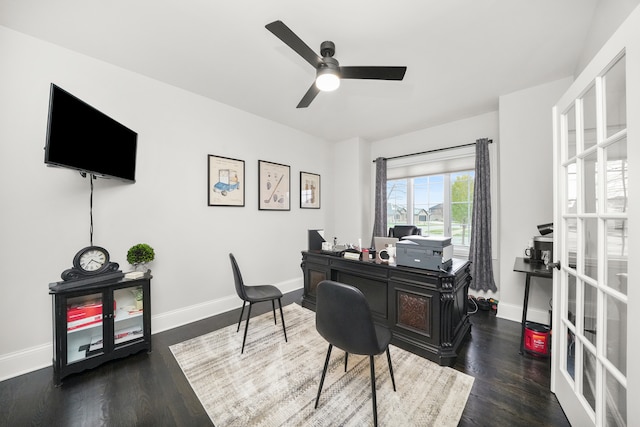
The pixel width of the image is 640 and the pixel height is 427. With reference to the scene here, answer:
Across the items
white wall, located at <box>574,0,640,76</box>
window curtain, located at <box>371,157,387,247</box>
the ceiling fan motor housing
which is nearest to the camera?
white wall, located at <box>574,0,640,76</box>

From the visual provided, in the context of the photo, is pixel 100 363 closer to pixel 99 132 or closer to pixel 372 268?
pixel 99 132

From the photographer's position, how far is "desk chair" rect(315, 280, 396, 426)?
1296mm

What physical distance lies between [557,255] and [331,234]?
3.46 m

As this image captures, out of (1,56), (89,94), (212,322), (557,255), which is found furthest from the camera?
(212,322)

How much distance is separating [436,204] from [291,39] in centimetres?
346

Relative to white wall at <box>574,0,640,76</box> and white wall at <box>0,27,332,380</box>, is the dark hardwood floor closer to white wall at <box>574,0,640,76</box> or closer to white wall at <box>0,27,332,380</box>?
white wall at <box>0,27,332,380</box>

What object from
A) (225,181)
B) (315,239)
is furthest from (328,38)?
(315,239)

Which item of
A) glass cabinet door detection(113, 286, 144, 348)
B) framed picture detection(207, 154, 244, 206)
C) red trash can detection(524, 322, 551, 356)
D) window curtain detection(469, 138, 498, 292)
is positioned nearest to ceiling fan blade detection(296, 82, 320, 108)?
framed picture detection(207, 154, 244, 206)

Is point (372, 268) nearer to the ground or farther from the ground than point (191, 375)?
farther from the ground

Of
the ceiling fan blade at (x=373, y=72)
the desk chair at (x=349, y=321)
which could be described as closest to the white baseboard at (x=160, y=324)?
the desk chair at (x=349, y=321)

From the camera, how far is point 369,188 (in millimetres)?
4652

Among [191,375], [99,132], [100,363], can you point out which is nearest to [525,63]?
[99,132]

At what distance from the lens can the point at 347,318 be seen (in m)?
1.34

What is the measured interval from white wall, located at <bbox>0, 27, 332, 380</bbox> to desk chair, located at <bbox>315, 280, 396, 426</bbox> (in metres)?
2.12
